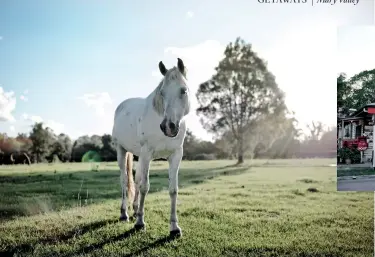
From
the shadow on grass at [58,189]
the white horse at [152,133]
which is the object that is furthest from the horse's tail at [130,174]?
the shadow on grass at [58,189]

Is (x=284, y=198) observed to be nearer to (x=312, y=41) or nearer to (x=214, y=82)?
(x=214, y=82)

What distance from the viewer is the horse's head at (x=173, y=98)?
3.20 metres

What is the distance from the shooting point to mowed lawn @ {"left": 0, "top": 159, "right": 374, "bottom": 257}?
3.53 metres

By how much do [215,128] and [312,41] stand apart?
1248 mm

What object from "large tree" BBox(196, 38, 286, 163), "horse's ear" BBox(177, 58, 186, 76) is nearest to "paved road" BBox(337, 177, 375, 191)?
"large tree" BBox(196, 38, 286, 163)

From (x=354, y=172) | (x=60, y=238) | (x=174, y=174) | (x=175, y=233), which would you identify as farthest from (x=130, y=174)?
(x=354, y=172)

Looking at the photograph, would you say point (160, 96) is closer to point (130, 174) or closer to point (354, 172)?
point (130, 174)

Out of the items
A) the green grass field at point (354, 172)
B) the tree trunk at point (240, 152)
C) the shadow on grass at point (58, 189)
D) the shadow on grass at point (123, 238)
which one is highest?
the tree trunk at point (240, 152)

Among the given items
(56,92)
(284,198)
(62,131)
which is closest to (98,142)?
(62,131)

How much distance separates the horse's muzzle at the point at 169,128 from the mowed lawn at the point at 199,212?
25.6 inches

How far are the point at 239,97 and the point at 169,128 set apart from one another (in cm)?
121

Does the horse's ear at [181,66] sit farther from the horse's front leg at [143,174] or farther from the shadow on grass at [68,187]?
the shadow on grass at [68,187]

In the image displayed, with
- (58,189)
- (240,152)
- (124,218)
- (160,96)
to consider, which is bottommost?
(124,218)

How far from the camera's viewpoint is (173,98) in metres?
3.24
